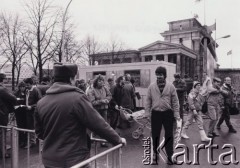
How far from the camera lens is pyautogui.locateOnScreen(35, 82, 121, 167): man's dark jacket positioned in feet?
8.96

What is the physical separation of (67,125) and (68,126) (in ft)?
0.04

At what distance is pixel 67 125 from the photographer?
9.04 ft

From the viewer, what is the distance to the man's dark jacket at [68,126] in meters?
2.73

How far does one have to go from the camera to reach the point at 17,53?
1033 inches

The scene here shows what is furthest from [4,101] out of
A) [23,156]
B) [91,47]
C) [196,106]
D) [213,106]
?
[91,47]

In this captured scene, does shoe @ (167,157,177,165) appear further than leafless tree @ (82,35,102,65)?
No

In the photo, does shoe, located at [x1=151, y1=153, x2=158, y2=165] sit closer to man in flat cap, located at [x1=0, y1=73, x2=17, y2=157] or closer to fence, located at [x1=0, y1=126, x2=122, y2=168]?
fence, located at [x1=0, y1=126, x2=122, y2=168]

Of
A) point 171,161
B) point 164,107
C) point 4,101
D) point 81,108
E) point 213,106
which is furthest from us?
point 213,106

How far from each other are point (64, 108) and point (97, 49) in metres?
50.9

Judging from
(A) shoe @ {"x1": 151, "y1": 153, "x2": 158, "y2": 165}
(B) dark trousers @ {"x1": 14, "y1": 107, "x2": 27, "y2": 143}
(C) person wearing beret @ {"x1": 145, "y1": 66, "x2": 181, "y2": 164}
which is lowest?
(A) shoe @ {"x1": 151, "y1": 153, "x2": 158, "y2": 165}

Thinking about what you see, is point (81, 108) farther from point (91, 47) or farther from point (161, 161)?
point (91, 47)

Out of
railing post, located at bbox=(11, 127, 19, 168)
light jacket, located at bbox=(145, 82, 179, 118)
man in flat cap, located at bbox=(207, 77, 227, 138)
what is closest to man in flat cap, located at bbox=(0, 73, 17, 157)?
railing post, located at bbox=(11, 127, 19, 168)

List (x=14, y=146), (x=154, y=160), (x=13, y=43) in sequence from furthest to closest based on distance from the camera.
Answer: (x=13, y=43)
(x=154, y=160)
(x=14, y=146)

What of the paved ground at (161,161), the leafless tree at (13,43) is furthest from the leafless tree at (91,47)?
the paved ground at (161,161)
